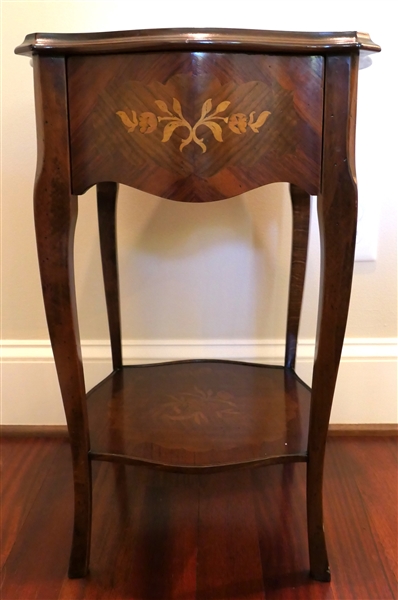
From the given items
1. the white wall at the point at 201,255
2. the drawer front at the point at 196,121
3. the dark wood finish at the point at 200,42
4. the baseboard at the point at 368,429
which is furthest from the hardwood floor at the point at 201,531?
the dark wood finish at the point at 200,42

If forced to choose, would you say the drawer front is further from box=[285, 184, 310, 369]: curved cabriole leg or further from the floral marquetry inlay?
box=[285, 184, 310, 369]: curved cabriole leg

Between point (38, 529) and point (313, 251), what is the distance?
79cm

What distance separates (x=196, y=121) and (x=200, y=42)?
9 cm

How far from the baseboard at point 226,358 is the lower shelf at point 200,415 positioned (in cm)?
9

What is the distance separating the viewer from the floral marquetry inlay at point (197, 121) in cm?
63

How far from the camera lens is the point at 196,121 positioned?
627mm

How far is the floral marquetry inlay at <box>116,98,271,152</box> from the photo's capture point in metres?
0.63

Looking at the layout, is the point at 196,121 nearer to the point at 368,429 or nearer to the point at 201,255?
the point at 201,255

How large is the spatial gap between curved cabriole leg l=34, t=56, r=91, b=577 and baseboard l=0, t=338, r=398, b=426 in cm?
42

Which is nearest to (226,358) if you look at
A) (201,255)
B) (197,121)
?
(201,255)

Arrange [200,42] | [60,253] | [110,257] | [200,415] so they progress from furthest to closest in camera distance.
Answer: [110,257], [200,415], [60,253], [200,42]

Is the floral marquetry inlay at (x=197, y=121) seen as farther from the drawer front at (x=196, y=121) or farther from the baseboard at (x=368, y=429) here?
the baseboard at (x=368, y=429)

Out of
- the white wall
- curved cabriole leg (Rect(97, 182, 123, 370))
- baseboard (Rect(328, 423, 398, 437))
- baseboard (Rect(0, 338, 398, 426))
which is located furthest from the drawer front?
baseboard (Rect(328, 423, 398, 437))

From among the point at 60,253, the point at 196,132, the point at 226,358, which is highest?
the point at 196,132
